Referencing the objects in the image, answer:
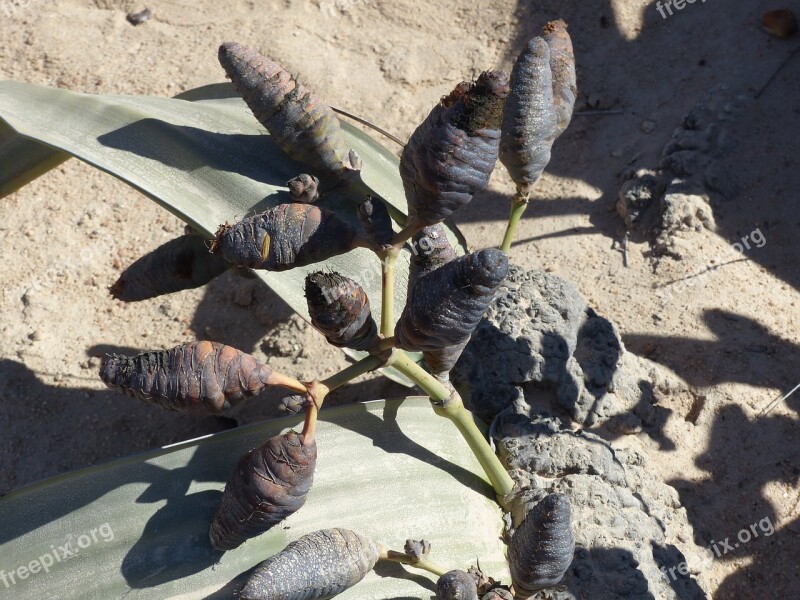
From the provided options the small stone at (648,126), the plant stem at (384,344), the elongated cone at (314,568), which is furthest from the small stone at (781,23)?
the elongated cone at (314,568)

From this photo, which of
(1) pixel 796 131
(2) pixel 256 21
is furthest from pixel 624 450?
(2) pixel 256 21

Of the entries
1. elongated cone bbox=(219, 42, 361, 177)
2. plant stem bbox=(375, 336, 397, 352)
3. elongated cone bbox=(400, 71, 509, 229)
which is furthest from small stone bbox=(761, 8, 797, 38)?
plant stem bbox=(375, 336, 397, 352)

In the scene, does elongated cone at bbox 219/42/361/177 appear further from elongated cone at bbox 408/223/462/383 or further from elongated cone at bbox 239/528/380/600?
elongated cone at bbox 239/528/380/600

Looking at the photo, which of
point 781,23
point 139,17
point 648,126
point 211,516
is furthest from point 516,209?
point 139,17

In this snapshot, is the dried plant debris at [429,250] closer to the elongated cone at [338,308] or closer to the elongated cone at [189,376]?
the elongated cone at [338,308]

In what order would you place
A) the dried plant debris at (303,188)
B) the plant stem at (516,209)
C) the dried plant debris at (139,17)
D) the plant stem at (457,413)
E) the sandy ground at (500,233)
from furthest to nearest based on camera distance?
the dried plant debris at (139,17) → the sandy ground at (500,233) → the plant stem at (516,209) → the dried plant debris at (303,188) → the plant stem at (457,413)

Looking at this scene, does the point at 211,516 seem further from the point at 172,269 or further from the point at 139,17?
the point at 139,17

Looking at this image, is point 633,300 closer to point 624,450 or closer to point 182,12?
point 624,450
